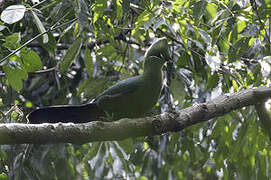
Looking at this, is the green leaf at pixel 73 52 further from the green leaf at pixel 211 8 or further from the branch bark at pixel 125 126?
the green leaf at pixel 211 8

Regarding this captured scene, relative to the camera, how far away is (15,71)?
9.47 ft

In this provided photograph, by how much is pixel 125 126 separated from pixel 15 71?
0.89 meters

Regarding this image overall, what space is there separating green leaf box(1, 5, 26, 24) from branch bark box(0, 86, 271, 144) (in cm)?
69

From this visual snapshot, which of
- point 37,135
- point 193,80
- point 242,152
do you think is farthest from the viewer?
point 193,80

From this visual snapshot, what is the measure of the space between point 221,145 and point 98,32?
1232 mm

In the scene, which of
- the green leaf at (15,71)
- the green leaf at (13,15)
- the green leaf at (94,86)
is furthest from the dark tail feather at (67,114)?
the green leaf at (94,86)

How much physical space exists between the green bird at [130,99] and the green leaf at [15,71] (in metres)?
0.34

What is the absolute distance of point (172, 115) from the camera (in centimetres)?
258

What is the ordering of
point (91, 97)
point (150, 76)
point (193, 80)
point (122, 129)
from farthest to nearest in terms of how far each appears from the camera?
point (193, 80)
point (91, 97)
point (150, 76)
point (122, 129)

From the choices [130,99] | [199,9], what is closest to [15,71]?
[130,99]

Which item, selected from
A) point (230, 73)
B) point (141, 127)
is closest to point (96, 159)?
point (141, 127)

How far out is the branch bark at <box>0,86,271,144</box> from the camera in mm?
2150

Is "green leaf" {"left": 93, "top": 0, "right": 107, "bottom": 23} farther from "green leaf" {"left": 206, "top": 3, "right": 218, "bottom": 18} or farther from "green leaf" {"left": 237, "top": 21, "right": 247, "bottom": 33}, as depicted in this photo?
"green leaf" {"left": 237, "top": 21, "right": 247, "bottom": 33}

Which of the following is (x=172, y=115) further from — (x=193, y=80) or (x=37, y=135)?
(x=193, y=80)
